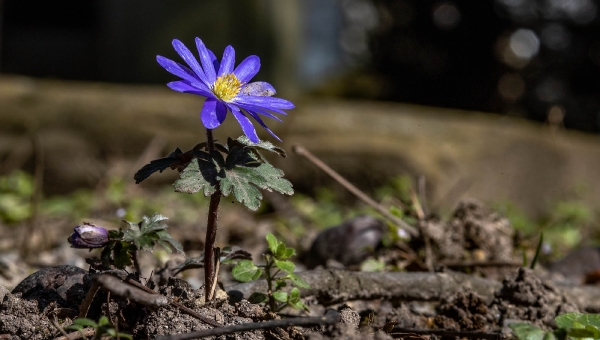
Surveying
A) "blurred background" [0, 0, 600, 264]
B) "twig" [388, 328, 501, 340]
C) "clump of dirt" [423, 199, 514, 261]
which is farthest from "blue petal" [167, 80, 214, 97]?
"blurred background" [0, 0, 600, 264]

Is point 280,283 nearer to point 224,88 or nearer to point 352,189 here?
point 224,88

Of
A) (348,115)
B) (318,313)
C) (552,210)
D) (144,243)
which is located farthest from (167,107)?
(144,243)

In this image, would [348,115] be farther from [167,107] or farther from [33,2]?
[33,2]

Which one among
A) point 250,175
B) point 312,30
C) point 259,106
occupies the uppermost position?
point 312,30

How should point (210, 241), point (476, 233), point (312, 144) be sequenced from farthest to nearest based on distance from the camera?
point (312, 144) < point (476, 233) < point (210, 241)

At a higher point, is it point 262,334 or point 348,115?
point 348,115

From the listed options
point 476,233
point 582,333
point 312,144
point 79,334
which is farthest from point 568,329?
point 312,144

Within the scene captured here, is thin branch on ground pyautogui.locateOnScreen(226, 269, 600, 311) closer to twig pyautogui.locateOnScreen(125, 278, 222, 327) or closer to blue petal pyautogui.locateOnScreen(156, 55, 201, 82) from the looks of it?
twig pyautogui.locateOnScreen(125, 278, 222, 327)
